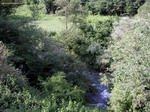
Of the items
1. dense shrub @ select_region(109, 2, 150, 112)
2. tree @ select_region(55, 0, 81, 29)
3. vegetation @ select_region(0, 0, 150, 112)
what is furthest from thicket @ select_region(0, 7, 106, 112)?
tree @ select_region(55, 0, 81, 29)

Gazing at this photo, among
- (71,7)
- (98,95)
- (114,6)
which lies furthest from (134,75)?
(114,6)

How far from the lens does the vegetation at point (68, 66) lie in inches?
484

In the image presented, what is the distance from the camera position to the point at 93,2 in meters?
48.5

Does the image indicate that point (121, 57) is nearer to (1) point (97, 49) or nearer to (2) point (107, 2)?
(1) point (97, 49)

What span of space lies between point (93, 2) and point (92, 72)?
26.3 metres

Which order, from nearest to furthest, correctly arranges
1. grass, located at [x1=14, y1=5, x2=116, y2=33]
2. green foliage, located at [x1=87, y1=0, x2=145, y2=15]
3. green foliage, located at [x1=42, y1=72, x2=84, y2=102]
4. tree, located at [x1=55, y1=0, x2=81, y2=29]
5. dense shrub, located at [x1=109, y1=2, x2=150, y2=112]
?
dense shrub, located at [x1=109, y1=2, x2=150, y2=112], green foliage, located at [x1=42, y1=72, x2=84, y2=102], tree, located at [x1=55, y1=0, x2=81, y2=29], grass, located at [x1=14, y1=5, x2=116, y2=33], green foliage, located at [x1=87, y1=0, x2=145, y2=15]

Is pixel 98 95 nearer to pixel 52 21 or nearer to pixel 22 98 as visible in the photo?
pixel 22 98

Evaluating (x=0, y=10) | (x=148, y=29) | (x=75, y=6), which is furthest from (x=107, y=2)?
(x=148, y=29)

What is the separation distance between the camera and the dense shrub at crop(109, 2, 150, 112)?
520 inches

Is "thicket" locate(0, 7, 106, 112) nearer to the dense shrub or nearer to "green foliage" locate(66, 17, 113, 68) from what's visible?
the dense shrub

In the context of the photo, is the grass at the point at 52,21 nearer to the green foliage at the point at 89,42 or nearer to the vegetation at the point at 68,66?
the green foliage at the point at 89,42

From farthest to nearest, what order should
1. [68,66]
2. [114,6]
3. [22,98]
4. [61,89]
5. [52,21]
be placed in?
[114,6] < [52,21] < [68,66] < [61,89] < [22,98]

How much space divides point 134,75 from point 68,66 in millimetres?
6338

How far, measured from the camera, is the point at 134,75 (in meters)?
13.3
